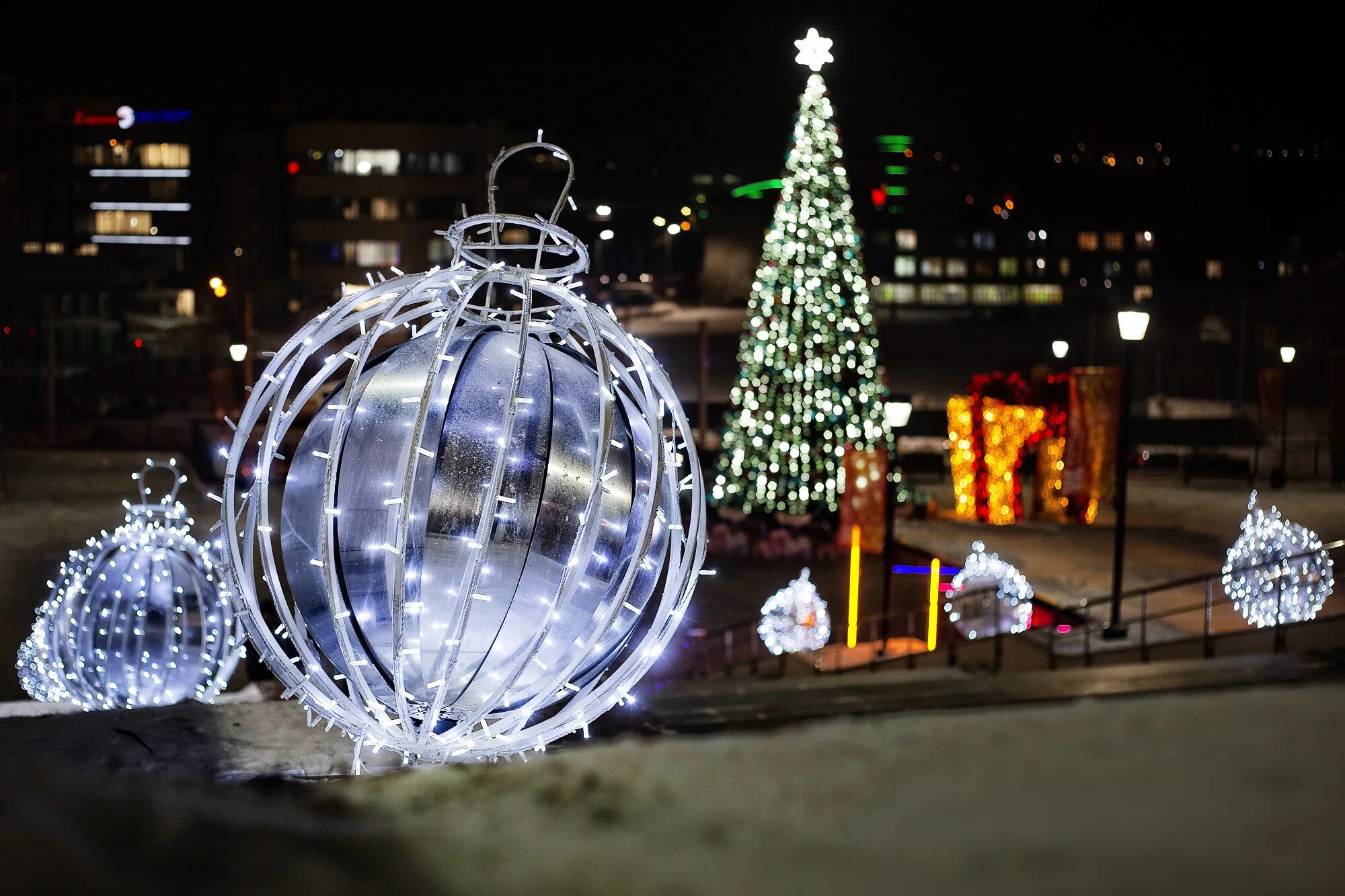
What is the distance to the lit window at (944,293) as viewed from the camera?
84.9 m

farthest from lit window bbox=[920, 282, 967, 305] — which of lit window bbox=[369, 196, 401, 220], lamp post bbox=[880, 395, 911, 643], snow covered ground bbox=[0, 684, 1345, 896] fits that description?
snow covered ground bbox=[0, 684, 1345, 896]

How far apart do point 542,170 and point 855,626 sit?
59.2 meters

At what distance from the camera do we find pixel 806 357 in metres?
22.0

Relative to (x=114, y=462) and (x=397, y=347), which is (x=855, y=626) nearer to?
(x=397, y=347)

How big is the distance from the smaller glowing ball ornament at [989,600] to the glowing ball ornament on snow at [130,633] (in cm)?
843

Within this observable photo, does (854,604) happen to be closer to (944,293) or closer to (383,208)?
(383,208)

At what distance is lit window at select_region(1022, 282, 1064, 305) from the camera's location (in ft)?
279

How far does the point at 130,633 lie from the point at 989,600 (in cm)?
954

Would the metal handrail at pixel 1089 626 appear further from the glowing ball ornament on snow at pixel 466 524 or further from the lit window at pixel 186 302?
the lit window at pixel 186 302

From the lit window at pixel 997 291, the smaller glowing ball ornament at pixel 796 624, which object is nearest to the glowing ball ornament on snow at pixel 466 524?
the smaller glowing ball ornament at pixel 796 624

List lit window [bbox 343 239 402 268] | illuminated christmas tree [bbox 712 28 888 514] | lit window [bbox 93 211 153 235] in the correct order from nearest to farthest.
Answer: illuminated christmas tree [bbox 712 28 888 514] → lit window [bbox 343 239 402 268] → lit window [bbox 93 211 153 235]

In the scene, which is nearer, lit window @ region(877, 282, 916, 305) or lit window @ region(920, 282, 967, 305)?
lit window @ region(877, 282, 916, 305)

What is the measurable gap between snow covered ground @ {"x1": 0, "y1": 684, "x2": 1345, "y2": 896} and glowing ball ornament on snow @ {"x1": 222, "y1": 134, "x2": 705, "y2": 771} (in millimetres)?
2925

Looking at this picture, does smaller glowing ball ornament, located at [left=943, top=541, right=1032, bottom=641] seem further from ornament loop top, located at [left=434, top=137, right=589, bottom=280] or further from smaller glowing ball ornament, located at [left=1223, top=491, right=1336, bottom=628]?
ornament loop top, located at [left=434, top=137, right=589, bottom=280]
